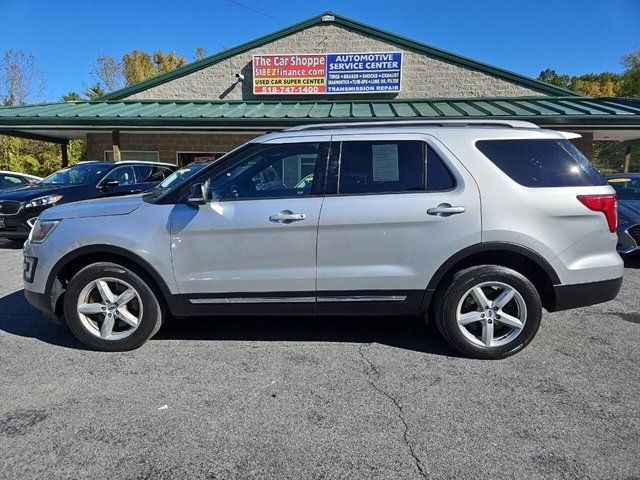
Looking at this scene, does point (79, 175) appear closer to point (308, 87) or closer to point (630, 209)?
point (308, 87)

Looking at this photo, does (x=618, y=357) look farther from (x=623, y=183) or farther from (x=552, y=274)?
(x=623, y=183)

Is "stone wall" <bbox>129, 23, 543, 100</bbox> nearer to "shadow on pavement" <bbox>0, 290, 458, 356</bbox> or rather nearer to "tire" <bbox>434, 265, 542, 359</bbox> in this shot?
"shadow on pavement" <bbox>0, 290, 458, 356</bbox>

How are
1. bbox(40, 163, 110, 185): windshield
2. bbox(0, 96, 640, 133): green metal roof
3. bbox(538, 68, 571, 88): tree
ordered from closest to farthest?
1. bbox(40, 163, 110, 185): windshield
2. bbox(0, 96, 640, 133): green metal roof
3. bbox(538, 68, 571, 88): tree

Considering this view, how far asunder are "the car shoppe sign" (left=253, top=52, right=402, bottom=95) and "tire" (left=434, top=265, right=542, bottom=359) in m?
11.2

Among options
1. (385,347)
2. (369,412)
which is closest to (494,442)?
(369,412)

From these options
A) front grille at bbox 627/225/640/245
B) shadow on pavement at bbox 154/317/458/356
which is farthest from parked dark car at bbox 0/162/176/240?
front grille at bbox 627/225/640/245

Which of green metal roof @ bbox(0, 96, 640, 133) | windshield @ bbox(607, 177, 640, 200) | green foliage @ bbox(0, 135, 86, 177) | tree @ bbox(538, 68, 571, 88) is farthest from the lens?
tree @ bbox(538, 68, 571, 88)

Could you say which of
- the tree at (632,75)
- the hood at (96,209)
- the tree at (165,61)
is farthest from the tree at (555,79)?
the hood at (96,209)

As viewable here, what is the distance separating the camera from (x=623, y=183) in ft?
24.4

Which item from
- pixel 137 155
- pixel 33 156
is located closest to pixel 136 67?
pixel 33 156

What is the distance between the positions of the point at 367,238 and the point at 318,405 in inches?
51.3

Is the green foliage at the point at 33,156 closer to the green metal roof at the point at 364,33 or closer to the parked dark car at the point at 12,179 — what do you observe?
the green metal roof at the point at 364,33

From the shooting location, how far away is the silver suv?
3.18m

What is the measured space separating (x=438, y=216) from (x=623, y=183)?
6.40 meters
